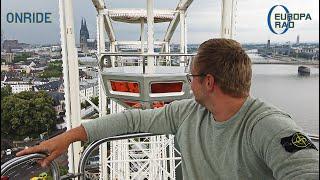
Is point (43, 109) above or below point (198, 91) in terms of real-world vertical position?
below

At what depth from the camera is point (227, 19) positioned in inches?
132

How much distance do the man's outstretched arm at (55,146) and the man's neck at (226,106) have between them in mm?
478

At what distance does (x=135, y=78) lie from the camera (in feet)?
11.6

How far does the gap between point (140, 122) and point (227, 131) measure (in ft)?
1.29

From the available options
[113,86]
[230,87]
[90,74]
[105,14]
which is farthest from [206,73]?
[105,14]

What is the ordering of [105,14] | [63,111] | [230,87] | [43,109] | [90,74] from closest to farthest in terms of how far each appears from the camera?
[230,87], [43,109], [63,111], [90,74], [105,14]

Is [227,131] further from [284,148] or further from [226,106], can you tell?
[284,148]

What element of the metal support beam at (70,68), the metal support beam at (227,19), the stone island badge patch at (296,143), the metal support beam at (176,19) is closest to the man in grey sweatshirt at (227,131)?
the stone island badge patch at (296,143)

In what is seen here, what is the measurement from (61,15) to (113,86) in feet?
2.79

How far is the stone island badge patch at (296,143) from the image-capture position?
31.6 inches

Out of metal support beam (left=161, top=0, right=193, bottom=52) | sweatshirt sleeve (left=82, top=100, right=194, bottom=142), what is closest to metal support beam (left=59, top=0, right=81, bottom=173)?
sweatshirt sleeve (left=82, top=100, right=194, bottom=142)

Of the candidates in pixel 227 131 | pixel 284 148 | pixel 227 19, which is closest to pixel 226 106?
pixel 227 131

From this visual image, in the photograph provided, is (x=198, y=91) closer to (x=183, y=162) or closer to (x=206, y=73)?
(x=206, y=73)

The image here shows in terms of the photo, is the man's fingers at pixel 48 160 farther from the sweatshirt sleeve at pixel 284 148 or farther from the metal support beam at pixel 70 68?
the metal support beam at pixel 70 68
